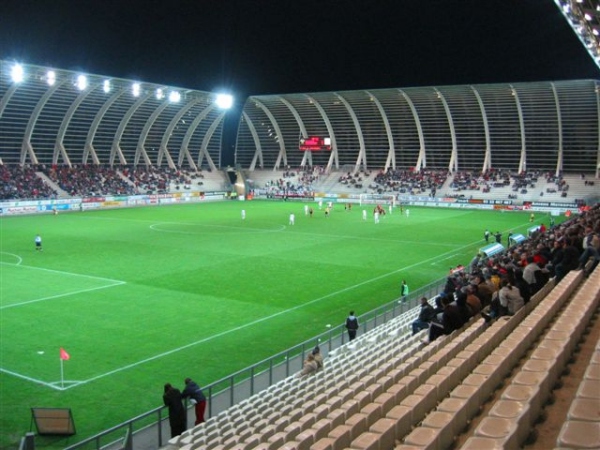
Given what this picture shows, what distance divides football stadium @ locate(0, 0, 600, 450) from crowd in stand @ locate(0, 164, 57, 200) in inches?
12.0

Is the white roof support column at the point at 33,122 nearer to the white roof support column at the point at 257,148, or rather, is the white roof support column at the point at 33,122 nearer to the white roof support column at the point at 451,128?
the white roof support column at the point at 257,148

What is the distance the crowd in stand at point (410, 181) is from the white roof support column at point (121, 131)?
3293 centimetres

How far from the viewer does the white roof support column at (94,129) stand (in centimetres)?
6901

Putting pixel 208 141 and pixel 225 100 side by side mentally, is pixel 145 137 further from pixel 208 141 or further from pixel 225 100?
pixel 225 100

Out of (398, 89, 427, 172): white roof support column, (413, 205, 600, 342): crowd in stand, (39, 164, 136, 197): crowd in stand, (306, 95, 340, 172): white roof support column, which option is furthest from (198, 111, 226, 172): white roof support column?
(413, 205, 600, 342): crowd in stand

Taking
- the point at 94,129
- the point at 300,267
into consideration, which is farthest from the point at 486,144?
the point at 300,267

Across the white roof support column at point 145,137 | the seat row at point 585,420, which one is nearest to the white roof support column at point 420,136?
the white roof support column at point 145,137

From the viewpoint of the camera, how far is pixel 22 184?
2518 inches

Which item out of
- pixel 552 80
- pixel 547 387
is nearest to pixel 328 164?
pixel 552 80

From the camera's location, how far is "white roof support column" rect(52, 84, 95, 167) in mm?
65750

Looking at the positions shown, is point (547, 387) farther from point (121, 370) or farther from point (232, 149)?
point (232, 149)

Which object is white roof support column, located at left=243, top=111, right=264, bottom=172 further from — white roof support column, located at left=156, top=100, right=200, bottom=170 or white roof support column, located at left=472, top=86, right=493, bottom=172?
white roof support column, located at left=472, top=86, right=493, bottom=172

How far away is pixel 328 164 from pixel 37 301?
68411mm

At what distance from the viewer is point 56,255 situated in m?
34.9
